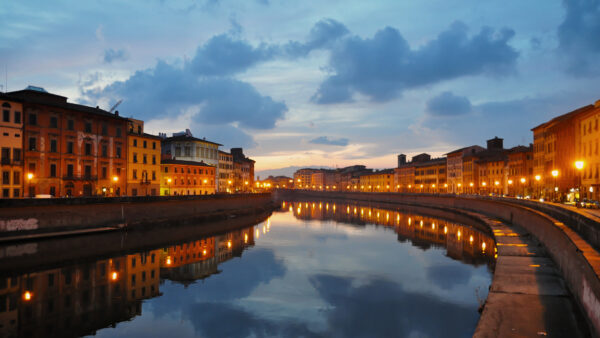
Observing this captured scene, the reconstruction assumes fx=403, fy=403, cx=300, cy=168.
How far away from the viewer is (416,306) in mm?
21609

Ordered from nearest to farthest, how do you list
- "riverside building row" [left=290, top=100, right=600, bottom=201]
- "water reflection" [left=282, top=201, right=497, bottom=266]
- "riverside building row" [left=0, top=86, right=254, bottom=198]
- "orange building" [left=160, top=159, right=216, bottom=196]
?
"water reflection" [left=282, top=201, right=497, bottom=266], "riverside building row" [left=0, top=86, right=254, bottom=198], "riverside building row" [left=290, top=100, right=600, bottom=201], "orange building" [left=160, top=159, right=216, bottom=196]

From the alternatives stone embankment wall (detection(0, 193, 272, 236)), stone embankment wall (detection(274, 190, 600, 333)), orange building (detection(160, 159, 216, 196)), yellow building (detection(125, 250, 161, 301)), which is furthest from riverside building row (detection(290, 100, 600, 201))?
orange building (detection(160, 159, 216, 196))

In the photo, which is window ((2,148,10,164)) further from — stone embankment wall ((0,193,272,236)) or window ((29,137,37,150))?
stone embankment wall ((0,193,272,236))

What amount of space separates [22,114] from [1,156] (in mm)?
5429

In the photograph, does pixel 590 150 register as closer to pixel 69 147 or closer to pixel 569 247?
pixel 569 247

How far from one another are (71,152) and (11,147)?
311 inches

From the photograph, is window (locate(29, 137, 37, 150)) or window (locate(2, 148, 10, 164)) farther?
window (locate(29, 137, 37, 150))

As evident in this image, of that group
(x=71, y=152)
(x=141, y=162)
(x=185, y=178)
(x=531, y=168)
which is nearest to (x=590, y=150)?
(x=531, y=168)

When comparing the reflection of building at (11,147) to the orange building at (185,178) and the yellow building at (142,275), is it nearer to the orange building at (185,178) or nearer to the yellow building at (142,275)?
the yellow building at (142,275)

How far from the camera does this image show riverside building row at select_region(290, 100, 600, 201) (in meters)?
46.9

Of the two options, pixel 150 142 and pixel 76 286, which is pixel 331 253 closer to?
pixel 76 286

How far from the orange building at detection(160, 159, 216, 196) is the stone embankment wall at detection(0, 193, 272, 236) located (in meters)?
12.6

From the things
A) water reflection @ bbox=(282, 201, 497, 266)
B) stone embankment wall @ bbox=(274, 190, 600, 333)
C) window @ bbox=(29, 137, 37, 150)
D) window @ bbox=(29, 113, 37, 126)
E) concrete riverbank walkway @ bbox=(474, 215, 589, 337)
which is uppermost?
window @ bbox=(29, 113, 37, 126)

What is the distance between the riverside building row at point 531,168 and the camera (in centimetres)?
4694
